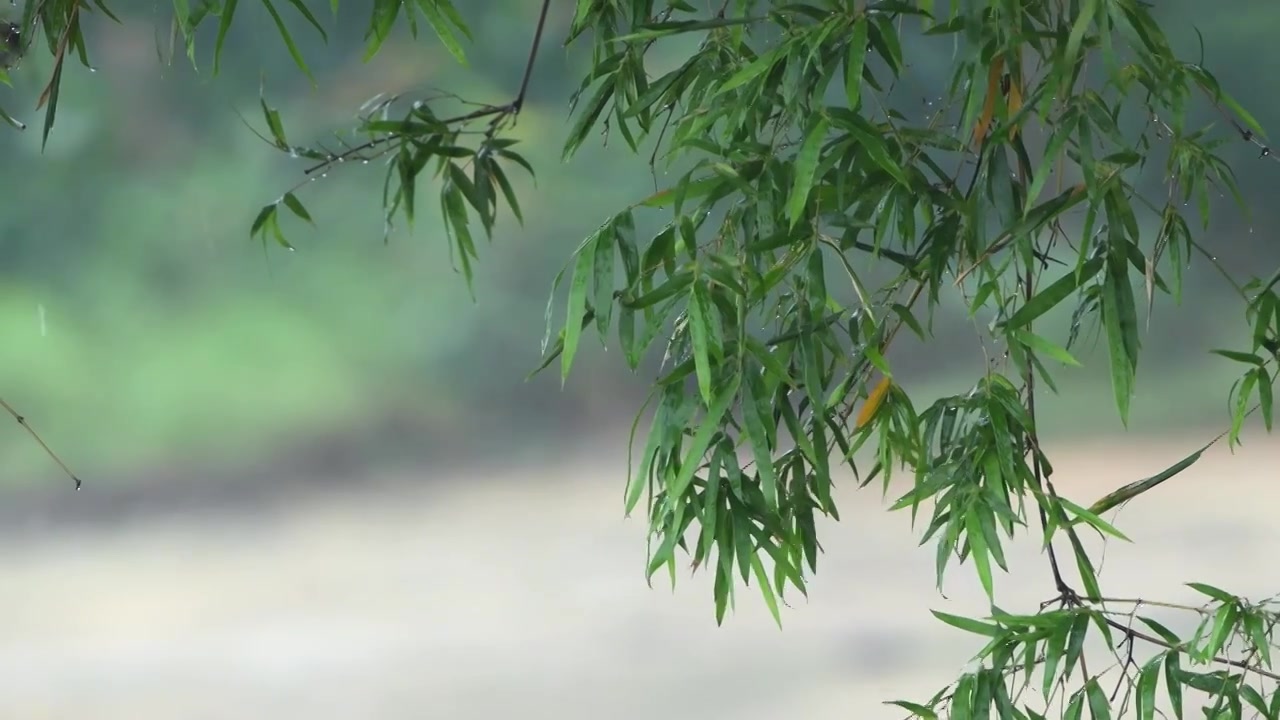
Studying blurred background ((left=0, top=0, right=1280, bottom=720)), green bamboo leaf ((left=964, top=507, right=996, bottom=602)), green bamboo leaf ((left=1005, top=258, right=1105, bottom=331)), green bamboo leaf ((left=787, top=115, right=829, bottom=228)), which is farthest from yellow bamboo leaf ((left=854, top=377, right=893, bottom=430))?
blurred background ((left=0, top=0, right=1280, bottom=720))

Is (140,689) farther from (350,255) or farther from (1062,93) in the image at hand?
(1062,93)

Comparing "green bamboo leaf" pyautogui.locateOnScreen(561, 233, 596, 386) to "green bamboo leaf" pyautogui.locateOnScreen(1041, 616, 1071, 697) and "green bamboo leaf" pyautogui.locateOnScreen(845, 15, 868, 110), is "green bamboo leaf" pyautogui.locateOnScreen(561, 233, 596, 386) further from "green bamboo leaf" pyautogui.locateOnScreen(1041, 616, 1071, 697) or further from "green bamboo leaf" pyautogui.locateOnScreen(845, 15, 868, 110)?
"green bamboo leaf" pyautogui.locateOnScreen(1041, 616, 1071, 697)

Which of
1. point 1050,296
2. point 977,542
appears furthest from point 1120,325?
point 977,542

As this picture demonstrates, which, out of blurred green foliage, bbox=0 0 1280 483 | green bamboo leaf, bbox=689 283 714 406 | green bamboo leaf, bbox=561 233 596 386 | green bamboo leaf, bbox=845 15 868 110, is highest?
blurred green foliage, bbox=0 0 1280 483

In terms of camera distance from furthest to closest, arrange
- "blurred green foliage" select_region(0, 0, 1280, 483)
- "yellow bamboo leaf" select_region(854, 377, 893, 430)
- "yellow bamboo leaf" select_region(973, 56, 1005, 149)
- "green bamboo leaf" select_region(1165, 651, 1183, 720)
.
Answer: "blurred green foliage" select_region(0, 0, 1280, 483), "yellow bamboo leaf" select_region(854, 377, 893, 430), "green bamboo leaf" select_region(1165, 651, 1183, 720), "yellow bamboo leaf" select_region(973, 56, 1005, 149)

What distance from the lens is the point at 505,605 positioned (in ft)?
6.44

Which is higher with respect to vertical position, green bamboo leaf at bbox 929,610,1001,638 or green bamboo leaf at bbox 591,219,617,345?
green bamboo leaf at bbox 591,219,617,345

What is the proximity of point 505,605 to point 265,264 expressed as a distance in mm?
655

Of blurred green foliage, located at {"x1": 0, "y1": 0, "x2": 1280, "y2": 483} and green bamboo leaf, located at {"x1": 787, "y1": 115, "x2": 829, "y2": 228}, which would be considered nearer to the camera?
green bamboo leaf, located at {"x1": 787, "y1": 115, "x2": 829, "y2": 228}

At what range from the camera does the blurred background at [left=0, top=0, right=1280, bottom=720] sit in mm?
1889

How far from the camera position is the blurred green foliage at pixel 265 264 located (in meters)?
1.88

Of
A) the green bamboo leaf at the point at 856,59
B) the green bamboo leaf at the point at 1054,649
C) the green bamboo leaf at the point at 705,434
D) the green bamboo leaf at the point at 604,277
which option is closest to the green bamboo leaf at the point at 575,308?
the green bamboo leaf at the point at 604,277

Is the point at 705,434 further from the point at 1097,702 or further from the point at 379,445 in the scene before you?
the point at 379,445

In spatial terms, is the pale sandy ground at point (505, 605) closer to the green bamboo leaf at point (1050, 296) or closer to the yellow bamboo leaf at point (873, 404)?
the yellow bamboo leaf at point (873, 404)
